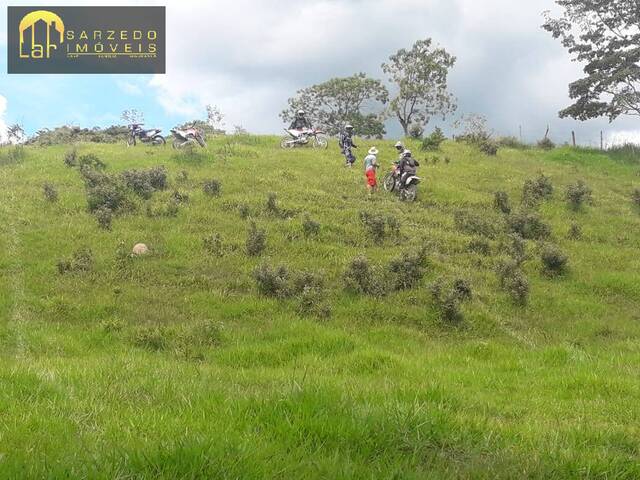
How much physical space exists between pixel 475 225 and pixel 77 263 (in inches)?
478

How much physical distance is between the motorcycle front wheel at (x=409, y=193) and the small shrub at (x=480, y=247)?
198 inches

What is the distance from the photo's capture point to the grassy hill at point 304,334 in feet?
13.7

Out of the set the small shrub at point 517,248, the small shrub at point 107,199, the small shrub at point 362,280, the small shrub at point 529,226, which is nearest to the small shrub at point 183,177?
the small shrub at point 107,199

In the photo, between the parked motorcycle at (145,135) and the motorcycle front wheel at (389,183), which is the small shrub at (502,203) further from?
the parked motorcycle at (145,135)

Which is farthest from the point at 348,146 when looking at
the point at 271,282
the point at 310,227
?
the point at 271,282

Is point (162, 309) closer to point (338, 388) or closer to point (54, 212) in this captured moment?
point (338, 388)

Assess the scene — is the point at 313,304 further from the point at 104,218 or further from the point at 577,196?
the point at 577,196

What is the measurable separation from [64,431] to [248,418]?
140 centimetres

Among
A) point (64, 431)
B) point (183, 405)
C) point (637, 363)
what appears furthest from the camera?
point (637, 363)

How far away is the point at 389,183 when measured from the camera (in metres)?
23.1

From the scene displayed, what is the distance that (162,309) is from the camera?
452 inches

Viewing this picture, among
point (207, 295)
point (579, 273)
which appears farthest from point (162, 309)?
point (579, 273)

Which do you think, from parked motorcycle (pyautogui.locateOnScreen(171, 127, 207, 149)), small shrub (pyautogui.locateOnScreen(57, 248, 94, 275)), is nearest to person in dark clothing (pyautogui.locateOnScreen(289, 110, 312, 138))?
parked motorcycle (pyautogui.locateOnScreen(171, 127, 207, 149))

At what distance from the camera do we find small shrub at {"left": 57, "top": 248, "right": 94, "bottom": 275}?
13047 millimetres
